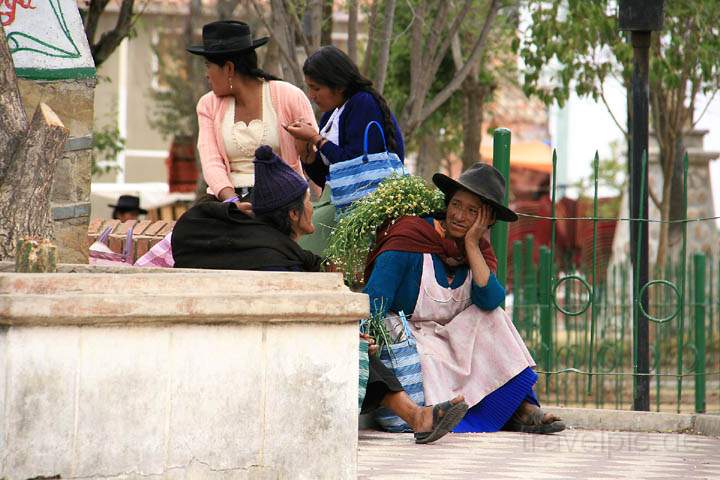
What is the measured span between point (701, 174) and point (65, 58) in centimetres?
1124

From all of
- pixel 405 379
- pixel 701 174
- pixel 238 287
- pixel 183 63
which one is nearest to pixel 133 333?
pixel 238 287

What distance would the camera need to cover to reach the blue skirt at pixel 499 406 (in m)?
6.79

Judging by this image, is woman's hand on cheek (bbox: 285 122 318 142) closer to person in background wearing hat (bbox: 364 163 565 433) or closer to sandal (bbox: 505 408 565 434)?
person in background wearing hat (bbox: 364 163 565 433)

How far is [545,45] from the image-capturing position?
508 inches

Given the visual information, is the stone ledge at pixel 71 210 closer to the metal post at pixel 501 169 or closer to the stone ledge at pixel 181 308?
the metal post at pixel 501 169

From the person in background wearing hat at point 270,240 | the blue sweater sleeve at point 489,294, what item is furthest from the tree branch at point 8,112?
the blue sweater sleeve at point 489,294

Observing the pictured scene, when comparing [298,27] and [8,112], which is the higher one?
[298,27]

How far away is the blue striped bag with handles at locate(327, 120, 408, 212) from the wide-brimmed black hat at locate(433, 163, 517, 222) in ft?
1.12

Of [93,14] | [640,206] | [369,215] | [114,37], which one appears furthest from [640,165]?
[93,14]

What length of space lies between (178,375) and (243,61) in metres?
3.01

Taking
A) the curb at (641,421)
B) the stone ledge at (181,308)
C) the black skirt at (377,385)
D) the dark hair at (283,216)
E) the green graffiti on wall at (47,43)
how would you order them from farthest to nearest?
the curb at (641,421) → the green graffiti on wall at (47,43) → the black skirt at (377,385) → the dark hair at (283,216) → the stone ledge at (181,308)

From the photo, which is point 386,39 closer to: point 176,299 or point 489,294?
point 489,294

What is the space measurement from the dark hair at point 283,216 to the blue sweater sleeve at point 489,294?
101 cm

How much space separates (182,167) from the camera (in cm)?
2430
